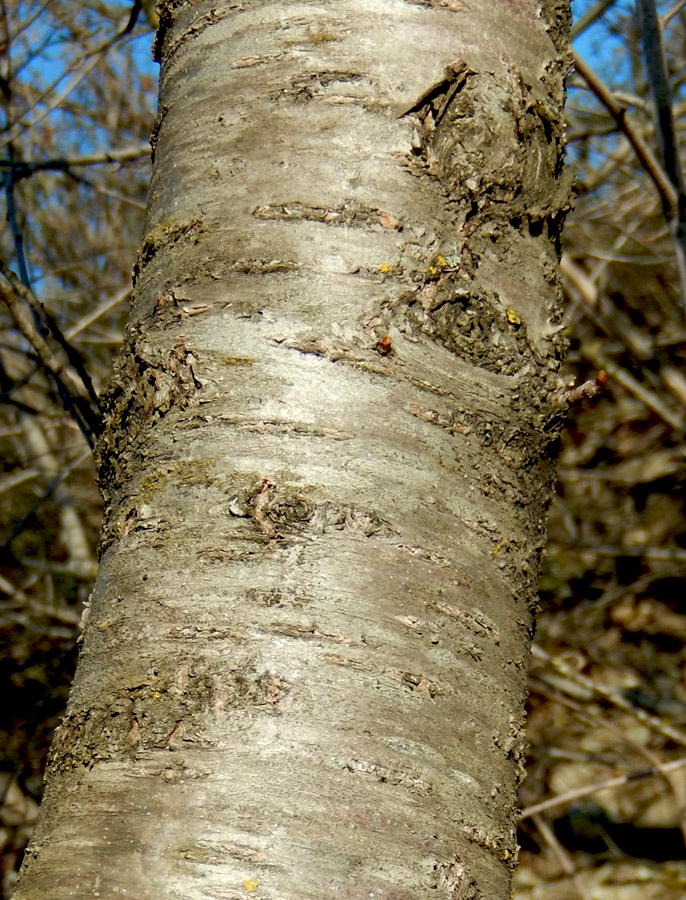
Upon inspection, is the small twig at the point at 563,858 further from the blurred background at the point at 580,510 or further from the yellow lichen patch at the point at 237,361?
the yellow lichen patch at the point at 237,361

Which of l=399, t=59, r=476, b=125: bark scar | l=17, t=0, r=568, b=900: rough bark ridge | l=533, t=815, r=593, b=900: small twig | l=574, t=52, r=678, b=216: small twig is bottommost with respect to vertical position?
l=533, t=815, r=593, b=900: small twig

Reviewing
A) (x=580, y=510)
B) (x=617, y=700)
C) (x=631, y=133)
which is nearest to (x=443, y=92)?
(x=631, y=133)

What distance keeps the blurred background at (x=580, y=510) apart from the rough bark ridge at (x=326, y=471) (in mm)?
2927

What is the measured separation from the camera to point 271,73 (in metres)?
0.87

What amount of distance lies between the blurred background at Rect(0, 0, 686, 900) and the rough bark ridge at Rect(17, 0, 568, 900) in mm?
2927

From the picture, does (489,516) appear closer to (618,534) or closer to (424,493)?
(424,493)

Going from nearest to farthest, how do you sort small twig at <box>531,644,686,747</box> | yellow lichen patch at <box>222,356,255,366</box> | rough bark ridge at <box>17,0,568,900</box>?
rough bark ridge at <box>17,0,568,900</box> < yellow lichen patch at <box>222,356,255,366</box> < small twig at <box>531,644,686,747</box>

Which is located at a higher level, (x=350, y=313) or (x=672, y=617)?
(x=350, y=313)

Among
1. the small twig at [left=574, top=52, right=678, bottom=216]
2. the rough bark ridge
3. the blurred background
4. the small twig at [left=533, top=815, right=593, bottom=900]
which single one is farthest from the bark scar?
the small twig at [left=533, top=815, right=593, bottom=900]

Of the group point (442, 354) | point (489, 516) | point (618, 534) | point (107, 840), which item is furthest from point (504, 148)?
point (618, 534)

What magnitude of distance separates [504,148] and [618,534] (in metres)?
4.50

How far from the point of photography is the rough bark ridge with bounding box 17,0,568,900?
655 mm

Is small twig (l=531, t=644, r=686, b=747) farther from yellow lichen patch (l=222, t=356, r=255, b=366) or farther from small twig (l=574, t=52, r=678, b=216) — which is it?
yellow lichen patch (l=222, t=356, r=255, b=366)

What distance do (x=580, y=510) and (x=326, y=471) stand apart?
461cm
